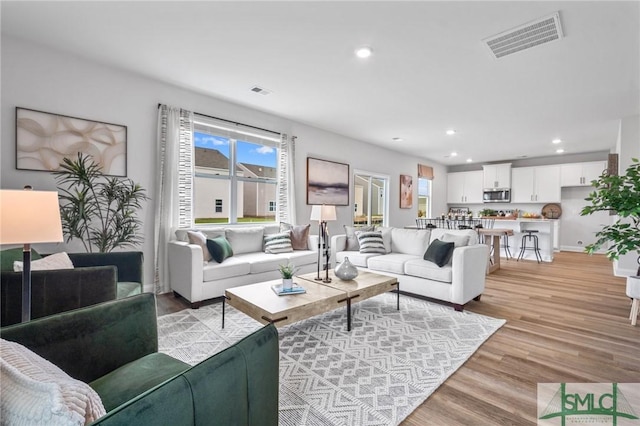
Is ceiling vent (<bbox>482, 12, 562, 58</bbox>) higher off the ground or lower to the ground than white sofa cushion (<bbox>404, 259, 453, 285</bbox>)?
higher

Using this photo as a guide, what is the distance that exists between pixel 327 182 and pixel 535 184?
636cm

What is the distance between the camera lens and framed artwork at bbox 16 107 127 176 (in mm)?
2924

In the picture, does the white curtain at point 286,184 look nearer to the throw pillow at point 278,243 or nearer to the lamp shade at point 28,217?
the throw pillow at point 278,243

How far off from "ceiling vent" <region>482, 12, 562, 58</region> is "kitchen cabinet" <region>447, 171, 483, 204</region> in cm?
740

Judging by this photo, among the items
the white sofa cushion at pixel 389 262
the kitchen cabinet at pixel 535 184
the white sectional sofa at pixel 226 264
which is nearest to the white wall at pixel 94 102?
the white sectional sofa at pixel 226 264

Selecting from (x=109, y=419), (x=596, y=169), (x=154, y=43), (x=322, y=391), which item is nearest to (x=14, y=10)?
(x=154, y=43)

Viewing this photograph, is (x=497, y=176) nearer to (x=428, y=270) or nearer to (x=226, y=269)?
(x=428, y=270)

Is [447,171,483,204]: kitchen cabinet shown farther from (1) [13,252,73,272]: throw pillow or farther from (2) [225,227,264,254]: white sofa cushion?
(1) [13,252,73,272]: throw pillow

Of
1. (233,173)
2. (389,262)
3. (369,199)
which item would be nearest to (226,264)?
(233,173)

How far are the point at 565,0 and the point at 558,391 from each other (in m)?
2.72

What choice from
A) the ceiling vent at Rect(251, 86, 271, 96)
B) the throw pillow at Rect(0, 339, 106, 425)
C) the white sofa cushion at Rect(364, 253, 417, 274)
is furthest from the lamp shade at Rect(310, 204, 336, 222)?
the throw pillow at Rect(0, 339, 106, 425)

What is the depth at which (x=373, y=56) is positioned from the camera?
3.05 m
